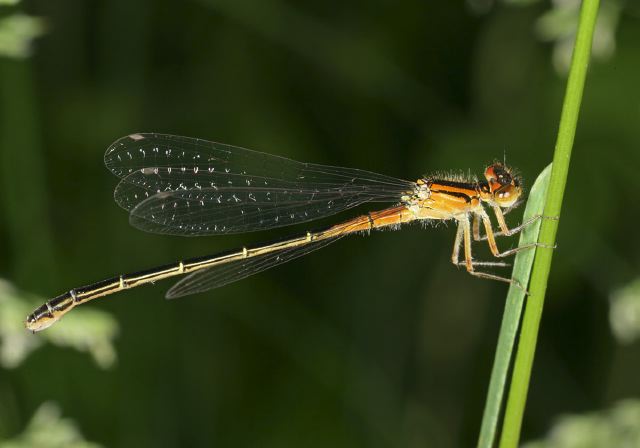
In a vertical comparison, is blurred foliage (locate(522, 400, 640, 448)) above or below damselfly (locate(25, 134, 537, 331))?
below

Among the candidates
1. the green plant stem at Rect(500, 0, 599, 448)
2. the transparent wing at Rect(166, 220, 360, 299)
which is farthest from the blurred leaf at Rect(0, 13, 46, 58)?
the green plant stem at Rect(500, 0, 599, 448)

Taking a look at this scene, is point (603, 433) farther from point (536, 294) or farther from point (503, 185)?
point (536, 294)

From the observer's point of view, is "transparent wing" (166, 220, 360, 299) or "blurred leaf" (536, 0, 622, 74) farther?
"transparent wing" (166, 220, 360, 299)

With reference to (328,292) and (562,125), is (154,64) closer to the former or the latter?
(328,292)

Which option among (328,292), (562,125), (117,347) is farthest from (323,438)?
(562,125)

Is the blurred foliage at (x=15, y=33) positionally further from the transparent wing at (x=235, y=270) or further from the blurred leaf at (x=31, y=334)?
the transparent wing at (x=235, y=270)

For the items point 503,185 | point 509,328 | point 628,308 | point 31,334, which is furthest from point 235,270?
point 509,328

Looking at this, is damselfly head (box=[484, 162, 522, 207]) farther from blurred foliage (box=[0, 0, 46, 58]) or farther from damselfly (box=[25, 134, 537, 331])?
blurred foliage (box=[0, 0, 46, 58])

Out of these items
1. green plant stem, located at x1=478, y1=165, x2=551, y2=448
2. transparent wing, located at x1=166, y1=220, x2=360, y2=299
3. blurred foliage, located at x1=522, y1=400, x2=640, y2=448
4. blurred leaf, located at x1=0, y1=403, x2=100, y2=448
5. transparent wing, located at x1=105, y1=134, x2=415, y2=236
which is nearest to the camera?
green plant stem, located at x1=478, y1=165, x2=551, y2=448
